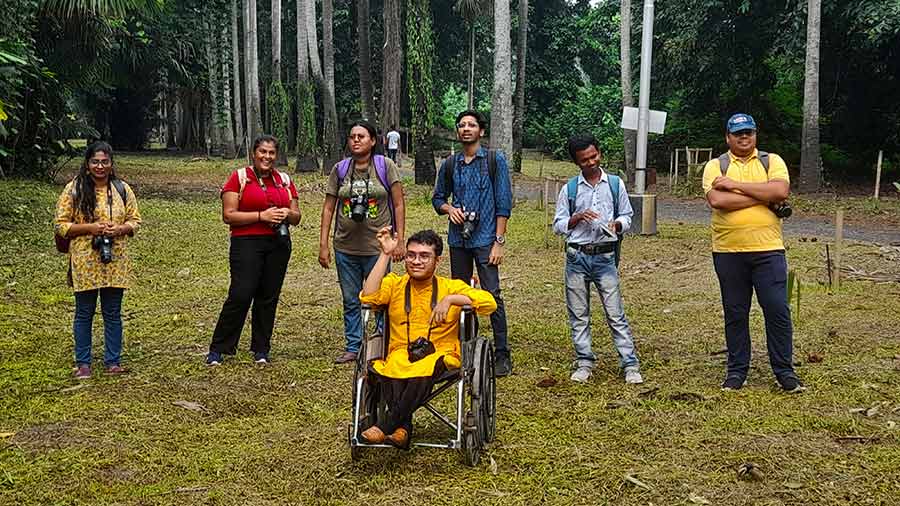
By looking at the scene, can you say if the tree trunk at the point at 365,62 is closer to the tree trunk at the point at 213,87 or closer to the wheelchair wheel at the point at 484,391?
the tree trunk at the point at 213,87

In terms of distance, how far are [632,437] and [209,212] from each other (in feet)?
43.4

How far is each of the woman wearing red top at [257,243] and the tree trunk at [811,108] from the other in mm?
15564

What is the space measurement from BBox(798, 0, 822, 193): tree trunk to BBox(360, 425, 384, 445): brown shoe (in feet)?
57.4

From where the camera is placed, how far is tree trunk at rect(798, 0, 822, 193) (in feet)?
64.2

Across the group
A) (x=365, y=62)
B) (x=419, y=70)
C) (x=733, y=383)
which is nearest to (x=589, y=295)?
(x=733, y=383)

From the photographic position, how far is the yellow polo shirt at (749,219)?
5949 millimetres

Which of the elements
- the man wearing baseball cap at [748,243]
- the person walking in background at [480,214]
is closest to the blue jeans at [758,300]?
the man wearing baseball cap at [748,243]

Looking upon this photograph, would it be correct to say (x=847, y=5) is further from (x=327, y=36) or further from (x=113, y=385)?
(x=113, y=385)

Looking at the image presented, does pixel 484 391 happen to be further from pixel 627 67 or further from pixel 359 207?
pixel 627 67

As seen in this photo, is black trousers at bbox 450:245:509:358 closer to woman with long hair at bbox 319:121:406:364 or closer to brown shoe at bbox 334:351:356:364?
woman with long hair at bbox 319:121:406:364

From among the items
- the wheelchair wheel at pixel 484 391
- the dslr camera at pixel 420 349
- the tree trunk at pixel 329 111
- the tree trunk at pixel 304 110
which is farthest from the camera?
the tree trunk at pixel 304 110

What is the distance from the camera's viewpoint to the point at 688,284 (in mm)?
10305

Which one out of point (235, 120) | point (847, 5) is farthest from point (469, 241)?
point (235, 120)

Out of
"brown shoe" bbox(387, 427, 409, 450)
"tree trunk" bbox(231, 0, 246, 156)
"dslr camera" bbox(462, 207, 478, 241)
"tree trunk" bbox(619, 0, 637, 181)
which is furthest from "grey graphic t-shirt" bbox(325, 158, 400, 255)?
"tree trunk" bbox(231, 0, 246, 156)
